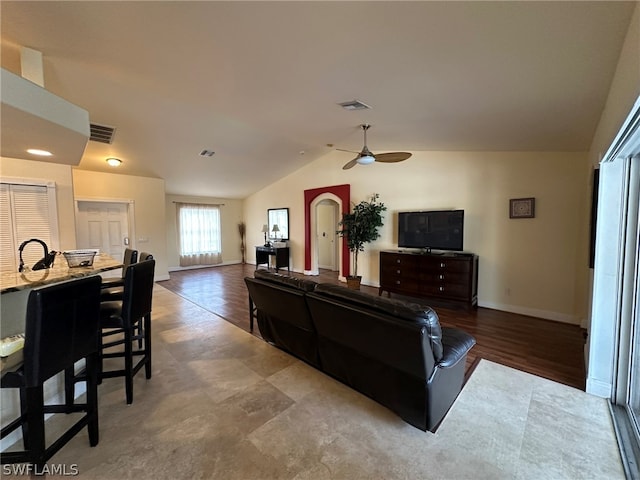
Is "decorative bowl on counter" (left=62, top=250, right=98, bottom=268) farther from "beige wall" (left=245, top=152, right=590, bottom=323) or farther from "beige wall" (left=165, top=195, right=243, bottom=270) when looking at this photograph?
"beige wall" (left=165, top=195, right=243, bottom=270)

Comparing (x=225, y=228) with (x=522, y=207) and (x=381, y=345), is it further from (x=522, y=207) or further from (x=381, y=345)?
(x=381, y=345)

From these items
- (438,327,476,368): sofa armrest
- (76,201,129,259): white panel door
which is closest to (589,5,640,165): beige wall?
(438,327,476,368): sofa armrest

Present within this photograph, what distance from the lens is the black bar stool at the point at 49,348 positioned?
1412 millimetres

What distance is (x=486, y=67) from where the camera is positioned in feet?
6.19

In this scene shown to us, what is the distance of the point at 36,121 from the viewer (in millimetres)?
1993

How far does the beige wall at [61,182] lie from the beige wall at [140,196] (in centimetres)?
140

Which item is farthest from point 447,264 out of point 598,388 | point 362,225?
point 598,388

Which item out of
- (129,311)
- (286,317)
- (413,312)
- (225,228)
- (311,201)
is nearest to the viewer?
(413,312)

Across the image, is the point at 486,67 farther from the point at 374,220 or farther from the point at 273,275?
the point at 374,220

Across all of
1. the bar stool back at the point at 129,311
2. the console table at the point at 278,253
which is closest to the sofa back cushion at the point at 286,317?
the bar stool back at the point at 129,311

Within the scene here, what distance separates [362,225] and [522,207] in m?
2.63

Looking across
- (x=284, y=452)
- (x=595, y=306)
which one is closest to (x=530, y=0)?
(x=595, y=306)

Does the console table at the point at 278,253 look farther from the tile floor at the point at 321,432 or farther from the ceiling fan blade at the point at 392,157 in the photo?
the tile floor at the point at 321,432

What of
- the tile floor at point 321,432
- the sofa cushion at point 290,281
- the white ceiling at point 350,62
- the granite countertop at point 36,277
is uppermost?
the white ceiling at point 350,62
